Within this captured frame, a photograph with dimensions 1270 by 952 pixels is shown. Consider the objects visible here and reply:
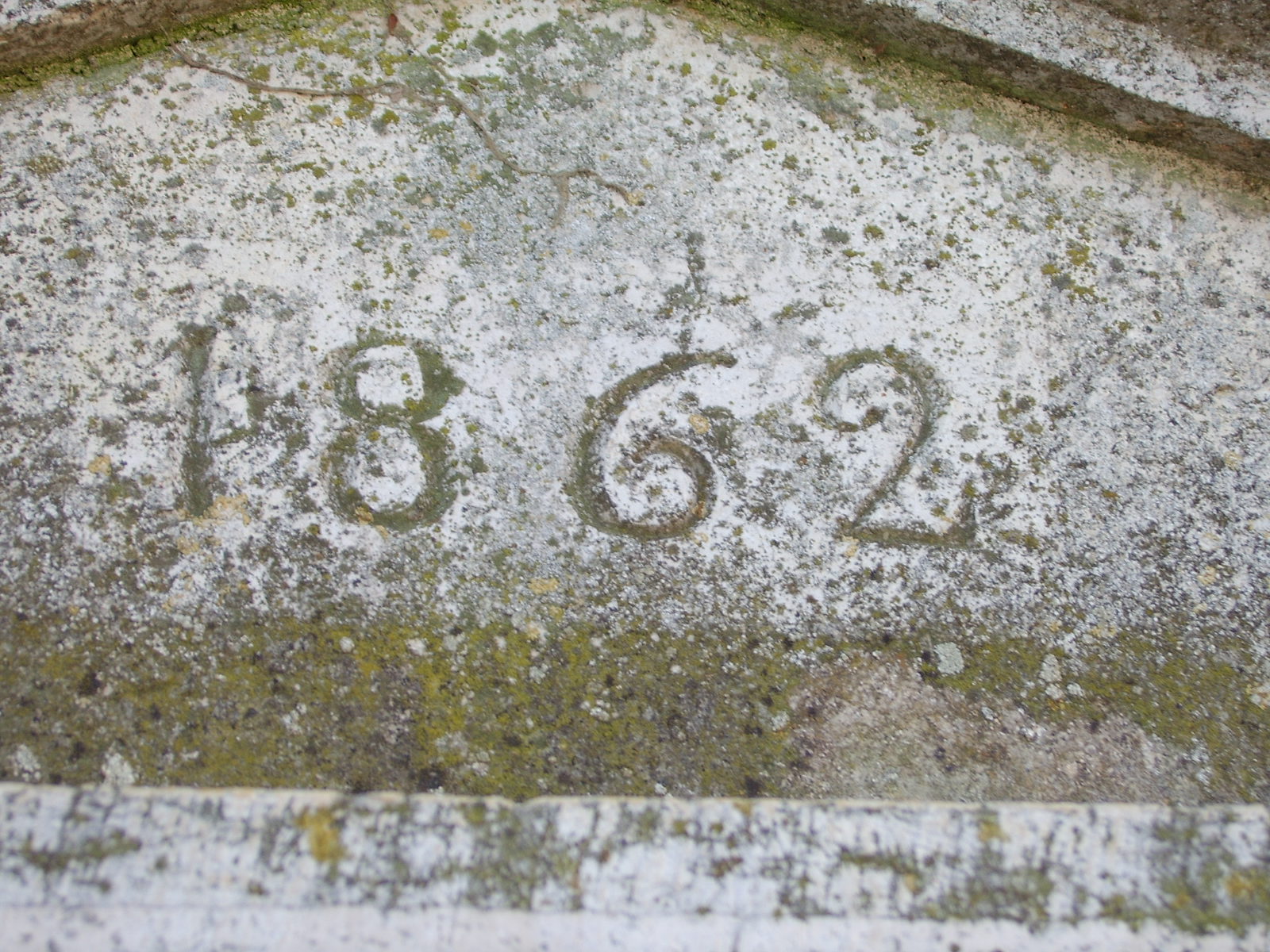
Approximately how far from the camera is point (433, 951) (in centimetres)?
112

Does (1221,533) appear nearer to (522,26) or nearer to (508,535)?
(508,535)

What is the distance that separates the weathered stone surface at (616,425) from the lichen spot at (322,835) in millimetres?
726

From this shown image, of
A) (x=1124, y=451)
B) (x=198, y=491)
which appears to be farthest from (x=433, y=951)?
(x=1124, y=451)

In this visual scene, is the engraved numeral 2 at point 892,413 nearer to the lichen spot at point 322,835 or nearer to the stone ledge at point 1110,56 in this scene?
the stone ledge at point 1110,56

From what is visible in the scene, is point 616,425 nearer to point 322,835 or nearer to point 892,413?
point 892,413

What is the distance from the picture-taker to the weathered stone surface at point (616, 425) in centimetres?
189

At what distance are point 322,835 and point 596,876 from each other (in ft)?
1.10

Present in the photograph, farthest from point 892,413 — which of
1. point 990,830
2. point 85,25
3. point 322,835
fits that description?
point 85,25

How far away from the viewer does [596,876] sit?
114cm

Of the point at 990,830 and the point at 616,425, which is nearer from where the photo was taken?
the point at 990,830

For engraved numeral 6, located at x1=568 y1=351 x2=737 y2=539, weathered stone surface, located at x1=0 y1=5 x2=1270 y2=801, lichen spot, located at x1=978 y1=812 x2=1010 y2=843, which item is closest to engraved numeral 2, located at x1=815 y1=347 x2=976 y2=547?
weathered stone surface, located at x1=0 y1=5 x2=1270 y2=801

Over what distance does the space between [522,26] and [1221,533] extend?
6.38 ft

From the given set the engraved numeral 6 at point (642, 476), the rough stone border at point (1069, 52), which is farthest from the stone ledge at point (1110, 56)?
the engraved numeral 6 at point (642, 476)

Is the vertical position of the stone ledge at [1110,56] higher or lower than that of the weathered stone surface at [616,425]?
higher
